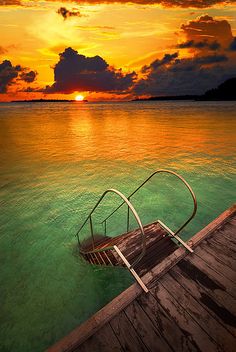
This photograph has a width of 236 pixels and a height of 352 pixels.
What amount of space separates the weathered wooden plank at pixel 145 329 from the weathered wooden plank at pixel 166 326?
7 centimetres

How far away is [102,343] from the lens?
11.2 ft

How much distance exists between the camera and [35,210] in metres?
11.7

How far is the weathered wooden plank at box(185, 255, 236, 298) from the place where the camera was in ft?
13.7

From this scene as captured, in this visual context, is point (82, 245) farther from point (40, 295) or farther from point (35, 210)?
point (35, 210)

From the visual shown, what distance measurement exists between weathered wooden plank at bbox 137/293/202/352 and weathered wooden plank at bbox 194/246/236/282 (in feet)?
5.29

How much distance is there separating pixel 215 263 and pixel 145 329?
2.23 metres

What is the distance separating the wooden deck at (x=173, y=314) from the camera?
3.39 meters

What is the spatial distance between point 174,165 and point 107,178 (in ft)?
22.1

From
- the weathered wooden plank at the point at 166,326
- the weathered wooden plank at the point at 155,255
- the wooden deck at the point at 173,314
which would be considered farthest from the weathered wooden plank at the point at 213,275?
the weathered wooden plank at the point at 166,326

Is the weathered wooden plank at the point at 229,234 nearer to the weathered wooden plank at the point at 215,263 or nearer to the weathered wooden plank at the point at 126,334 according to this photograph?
the weathered wooden plank at the point at 215,263

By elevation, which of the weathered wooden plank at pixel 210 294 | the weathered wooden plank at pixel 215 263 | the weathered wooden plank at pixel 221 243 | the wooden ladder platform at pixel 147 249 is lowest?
the wooden ladder platform at pixel 147 249

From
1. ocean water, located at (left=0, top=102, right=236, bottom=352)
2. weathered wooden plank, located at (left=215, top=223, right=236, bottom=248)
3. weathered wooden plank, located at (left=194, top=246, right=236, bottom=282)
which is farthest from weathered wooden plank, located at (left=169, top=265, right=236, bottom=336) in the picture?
ocean water, located at (left=0, top=102, right=236, bottom=352)

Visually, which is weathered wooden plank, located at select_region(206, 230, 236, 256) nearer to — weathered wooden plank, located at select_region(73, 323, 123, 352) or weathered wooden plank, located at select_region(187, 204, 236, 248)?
weathered wooden plank, located at select_region(187, 204, 236, 248)

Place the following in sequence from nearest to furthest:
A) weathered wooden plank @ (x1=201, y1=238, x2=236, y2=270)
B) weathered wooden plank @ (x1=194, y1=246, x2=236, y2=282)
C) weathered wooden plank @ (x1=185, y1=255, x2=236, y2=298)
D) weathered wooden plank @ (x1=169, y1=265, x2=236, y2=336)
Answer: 1. weathered wooden plank @ (x1=169, y1=265, x2=236, y2=336)
2. weathered wooden plank @ (x1=185, y1=255, x2=236, y2=298)
3. weathered wooden plank @ (x1=194, y1=246, x2=236, y2=282)
4. weathered wooden plank @ (x1=201, y1=238, x2=236, y2=270)
